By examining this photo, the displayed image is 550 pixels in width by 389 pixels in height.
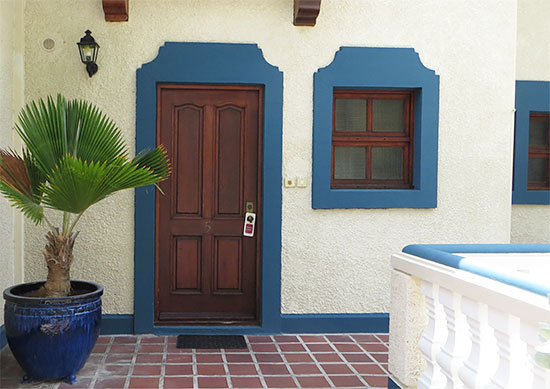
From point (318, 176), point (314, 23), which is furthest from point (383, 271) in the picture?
point (314, 23)

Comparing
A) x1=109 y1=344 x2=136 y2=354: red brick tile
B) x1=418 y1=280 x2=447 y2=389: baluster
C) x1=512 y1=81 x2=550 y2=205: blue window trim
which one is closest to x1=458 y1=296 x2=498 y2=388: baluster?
x1=418 y1=280 x2=447 y2=389: baluster

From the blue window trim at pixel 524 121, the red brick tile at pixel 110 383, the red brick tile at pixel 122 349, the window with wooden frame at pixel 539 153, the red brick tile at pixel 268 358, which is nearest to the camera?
the red brick tile at pixel 110 383

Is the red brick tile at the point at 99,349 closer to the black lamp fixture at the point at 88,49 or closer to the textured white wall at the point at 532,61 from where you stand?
the black lamp fixture at the point at 88,49

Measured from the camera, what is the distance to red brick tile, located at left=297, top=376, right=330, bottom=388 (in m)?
3.85

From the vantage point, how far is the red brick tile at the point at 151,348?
4.54 m

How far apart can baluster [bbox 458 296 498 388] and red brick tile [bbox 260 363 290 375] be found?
7.00 feet

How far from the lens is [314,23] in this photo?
16.5 feet

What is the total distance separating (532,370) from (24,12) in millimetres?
4798

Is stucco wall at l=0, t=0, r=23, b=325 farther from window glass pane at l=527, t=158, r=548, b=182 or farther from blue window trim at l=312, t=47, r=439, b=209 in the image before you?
window glass pane at l=527, t=158, r=548, b=182

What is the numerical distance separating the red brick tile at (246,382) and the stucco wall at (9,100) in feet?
6.60

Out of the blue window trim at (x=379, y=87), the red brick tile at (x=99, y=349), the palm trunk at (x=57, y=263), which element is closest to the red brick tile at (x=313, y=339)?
the blue window trim at (x=379, y=87)

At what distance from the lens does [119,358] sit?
14.3 ft

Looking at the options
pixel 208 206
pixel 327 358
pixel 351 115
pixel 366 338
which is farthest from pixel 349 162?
pixel 327 358

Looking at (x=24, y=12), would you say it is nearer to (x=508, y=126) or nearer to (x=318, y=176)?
(x=318, y=176)
